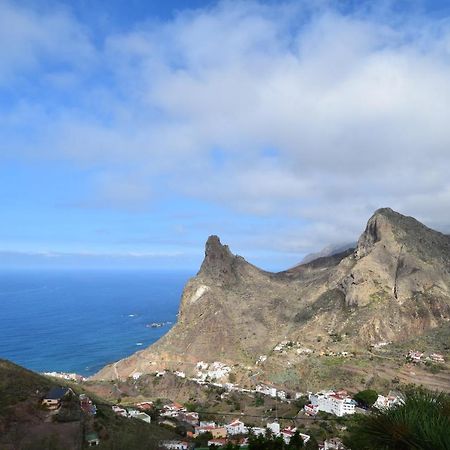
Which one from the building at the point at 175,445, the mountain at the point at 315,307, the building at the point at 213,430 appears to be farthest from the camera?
the mountain at the point at 315,307

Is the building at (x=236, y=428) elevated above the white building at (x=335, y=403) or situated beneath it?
situated beneath

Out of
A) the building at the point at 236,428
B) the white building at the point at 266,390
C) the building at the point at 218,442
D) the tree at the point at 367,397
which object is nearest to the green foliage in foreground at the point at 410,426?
the building at the point at 218,442

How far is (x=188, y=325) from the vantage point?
82812mm

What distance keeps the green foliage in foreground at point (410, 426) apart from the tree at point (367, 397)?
145 feet

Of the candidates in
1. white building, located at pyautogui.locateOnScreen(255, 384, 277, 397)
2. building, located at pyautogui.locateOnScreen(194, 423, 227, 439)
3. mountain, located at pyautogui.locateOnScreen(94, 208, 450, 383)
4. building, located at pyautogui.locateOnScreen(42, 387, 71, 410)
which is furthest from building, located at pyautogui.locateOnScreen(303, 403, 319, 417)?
building, located at pyautogui.locateOnScreen(42, 387, 71, 410)

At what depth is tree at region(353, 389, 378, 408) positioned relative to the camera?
50.3m

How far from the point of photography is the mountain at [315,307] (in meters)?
71.2

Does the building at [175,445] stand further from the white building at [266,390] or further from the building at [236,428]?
the white building at [266,390]

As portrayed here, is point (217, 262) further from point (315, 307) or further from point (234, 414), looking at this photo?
point (234, 414)

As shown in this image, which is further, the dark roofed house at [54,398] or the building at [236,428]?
the building at [236,428]

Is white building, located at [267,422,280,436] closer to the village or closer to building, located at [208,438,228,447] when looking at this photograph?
the village

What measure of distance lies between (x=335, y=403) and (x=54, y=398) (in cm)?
3231

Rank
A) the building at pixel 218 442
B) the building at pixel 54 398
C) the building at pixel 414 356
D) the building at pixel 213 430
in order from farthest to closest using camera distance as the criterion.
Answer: the building at pixel 414 356, the building at pixel 213 430, the building at pixel 218 442, the building at pixel 54 398

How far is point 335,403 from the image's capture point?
4972cm
